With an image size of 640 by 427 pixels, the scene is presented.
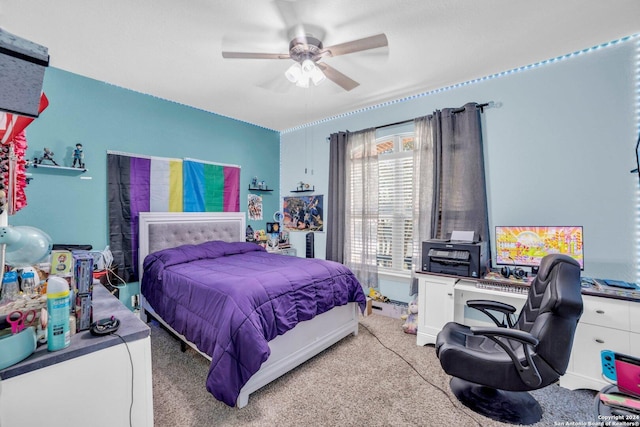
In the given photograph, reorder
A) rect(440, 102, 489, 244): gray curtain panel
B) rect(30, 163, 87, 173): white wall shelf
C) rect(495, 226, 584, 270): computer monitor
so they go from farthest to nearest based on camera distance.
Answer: rect(440, 102, 489, 244): gray curtain panel < rect(30, 163, 87, 173): white wall shelf < rect(495, 226, 584, 270): computer monitor

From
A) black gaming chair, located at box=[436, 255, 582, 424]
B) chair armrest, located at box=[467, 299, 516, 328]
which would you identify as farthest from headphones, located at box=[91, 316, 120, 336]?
chair armrest, located at box=[467, 299, 516, 328]

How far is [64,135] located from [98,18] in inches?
56.8

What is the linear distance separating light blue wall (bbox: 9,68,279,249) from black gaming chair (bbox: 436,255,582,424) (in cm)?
370

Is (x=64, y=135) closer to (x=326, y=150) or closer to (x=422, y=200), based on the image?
(x=326, y=150)

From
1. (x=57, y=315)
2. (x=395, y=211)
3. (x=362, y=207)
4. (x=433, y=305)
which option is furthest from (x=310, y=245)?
(x=57, y=315)

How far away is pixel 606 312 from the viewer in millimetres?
2002

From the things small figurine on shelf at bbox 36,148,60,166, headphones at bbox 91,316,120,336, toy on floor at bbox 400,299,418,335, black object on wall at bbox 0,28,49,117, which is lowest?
toy on floor at bbox 400,299,418,335

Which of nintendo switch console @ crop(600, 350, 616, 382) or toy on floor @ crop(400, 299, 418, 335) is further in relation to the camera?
toy on floor @ crop(400, 299, 418, 335)

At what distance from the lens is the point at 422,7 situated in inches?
77.6

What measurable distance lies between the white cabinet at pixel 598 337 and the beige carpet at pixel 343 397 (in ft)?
0.42

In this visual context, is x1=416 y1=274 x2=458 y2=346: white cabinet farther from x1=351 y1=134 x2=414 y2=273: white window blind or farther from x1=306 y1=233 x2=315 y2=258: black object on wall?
x1=306 y1=233 x2=315 y2=258: black object on wall

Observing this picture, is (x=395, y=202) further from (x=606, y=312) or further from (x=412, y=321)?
(x=606, y=312)

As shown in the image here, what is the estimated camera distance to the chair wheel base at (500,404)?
1801 millimetres

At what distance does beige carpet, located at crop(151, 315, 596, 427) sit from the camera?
178 cm
